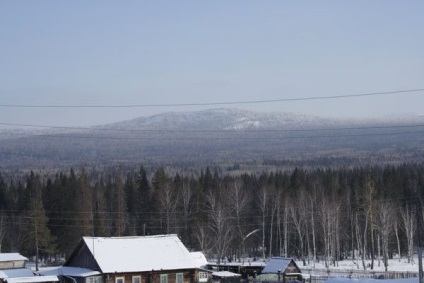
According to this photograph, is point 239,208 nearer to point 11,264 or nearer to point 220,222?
point 220,222

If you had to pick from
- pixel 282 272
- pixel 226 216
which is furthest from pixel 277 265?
pixel 226 216

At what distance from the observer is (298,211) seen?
226 feet

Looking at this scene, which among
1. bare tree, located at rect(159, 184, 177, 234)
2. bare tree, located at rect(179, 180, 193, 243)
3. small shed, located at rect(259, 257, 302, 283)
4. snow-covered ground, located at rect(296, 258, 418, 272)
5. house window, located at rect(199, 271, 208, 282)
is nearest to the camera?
small shed, located at rect(259, 257, 302, 283)

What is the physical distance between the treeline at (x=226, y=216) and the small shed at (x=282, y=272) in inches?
529

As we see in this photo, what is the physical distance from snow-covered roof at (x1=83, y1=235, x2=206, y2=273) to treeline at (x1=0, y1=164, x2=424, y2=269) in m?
12.9

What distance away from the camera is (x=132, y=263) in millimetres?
45406

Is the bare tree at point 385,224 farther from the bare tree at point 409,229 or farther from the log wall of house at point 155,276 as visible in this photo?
the log wall of house at point 155,276

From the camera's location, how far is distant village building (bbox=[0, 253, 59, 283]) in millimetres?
42938

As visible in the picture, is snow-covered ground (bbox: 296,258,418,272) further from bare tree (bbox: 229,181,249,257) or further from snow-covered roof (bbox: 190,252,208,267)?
snow-covered roof (bbox: 190,252,208,267)

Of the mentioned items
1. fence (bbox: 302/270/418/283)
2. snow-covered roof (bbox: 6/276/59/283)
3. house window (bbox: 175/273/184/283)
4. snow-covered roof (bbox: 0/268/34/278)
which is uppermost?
snow-covered roof (bbox: 0/268/34/278)

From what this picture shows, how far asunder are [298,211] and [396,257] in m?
12.5

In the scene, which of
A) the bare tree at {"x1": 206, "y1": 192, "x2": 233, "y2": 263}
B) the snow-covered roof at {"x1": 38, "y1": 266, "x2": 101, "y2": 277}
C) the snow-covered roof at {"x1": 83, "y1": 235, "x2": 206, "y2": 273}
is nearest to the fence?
the snow-covered roof at {"x1": 83, "y1": 235, "x2": 206, "y2": 273}

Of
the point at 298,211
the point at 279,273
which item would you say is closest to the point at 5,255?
the point at 279,273

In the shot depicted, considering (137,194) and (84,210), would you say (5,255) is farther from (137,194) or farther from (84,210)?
(137,194)
